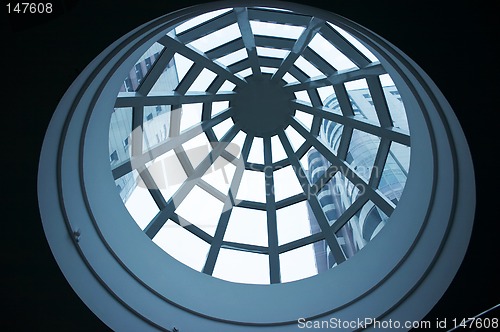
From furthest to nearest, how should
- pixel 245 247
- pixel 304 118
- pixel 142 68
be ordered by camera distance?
pixel 304 118
pixel 245 247
pixel 142 68

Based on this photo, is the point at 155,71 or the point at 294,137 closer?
the point at 155,71

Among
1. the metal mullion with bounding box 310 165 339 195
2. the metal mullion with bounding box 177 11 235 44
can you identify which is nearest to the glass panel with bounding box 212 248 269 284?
the metal mullion with bounding box 310 165 339 195

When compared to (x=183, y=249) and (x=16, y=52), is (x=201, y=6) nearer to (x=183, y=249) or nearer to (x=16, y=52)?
(x=16, y=52)

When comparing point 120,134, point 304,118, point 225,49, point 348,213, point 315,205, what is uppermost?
point 225,49

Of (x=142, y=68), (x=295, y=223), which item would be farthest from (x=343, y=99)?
(x=142, y=68)

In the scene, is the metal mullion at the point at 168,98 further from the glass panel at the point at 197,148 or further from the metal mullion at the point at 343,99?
the metal mullion at the point at 343,99

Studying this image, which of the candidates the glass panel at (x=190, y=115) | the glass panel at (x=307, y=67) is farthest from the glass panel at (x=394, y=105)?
the glass panel at (x=190, y=115)

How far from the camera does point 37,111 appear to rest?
636cm

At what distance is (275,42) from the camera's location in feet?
42.9

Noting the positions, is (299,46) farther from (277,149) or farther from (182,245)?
(182,245)

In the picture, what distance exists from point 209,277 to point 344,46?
710 centimetres

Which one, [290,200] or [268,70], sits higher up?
[268,70]

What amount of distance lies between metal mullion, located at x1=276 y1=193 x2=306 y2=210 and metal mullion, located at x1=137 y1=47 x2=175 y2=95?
6086mm

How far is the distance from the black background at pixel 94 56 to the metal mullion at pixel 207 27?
19.6 ft
